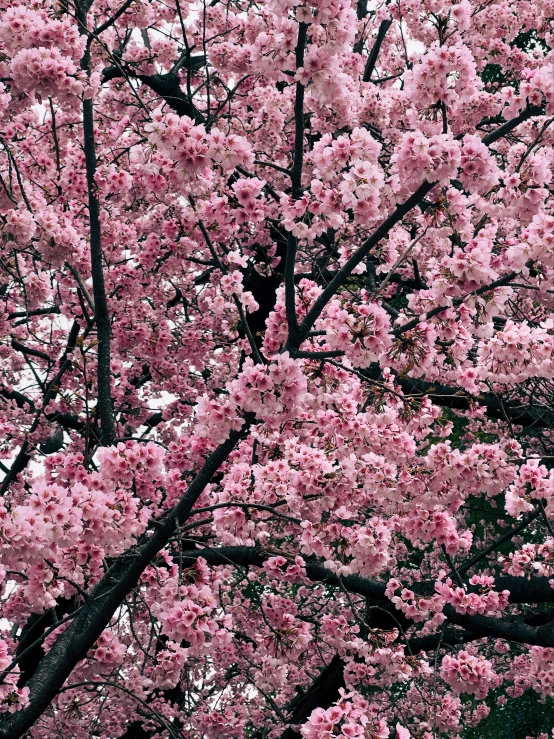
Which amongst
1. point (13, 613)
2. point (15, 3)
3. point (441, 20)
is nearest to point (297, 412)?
point (441, 20)

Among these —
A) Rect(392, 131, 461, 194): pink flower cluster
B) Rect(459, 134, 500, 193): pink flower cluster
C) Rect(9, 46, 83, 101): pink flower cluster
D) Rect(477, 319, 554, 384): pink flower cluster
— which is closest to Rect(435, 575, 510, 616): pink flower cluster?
Rect(477, 319, 554, 384): pink flower cluster

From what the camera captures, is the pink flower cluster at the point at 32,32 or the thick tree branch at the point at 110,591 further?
the thick tree branch at the point at 110,591

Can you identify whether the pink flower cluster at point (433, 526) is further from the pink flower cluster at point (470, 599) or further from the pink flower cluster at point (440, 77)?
the pink flower cluster at point (440, 77)

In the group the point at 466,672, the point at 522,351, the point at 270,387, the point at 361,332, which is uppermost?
the point at 522,351

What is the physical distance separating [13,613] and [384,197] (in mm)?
6092

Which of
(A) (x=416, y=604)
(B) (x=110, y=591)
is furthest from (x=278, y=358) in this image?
(A) (x=416, y=604)

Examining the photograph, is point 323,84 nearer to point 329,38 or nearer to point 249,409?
point 329,38

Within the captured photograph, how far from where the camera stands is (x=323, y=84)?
3729 mm

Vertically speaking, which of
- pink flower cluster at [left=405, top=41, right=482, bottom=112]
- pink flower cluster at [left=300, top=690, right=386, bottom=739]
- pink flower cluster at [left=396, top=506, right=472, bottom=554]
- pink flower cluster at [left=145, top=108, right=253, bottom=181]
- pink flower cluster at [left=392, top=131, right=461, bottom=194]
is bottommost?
pink flower cluster at [left=300, top=690, right=386, bottom=739]

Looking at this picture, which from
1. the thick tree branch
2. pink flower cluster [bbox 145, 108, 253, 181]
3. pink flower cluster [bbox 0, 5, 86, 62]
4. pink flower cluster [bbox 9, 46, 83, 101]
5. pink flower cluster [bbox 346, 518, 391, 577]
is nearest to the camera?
pink flower cluster [bbox 145, 108, 253, 181]

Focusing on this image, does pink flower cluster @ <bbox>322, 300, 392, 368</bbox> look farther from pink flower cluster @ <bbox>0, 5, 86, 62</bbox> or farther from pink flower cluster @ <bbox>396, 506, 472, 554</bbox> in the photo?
pink flower cluster @ <bbox>0, 5, 86, 62</bbox>

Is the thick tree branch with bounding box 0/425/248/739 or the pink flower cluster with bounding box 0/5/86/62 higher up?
the pink flower cluster with bounding box 0/5/86/62

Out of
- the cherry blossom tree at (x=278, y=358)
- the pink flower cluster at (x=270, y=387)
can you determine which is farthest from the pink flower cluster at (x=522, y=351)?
the pink flower cluster at (x=270, y=387)

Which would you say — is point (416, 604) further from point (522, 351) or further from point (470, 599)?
point (522, 351)
